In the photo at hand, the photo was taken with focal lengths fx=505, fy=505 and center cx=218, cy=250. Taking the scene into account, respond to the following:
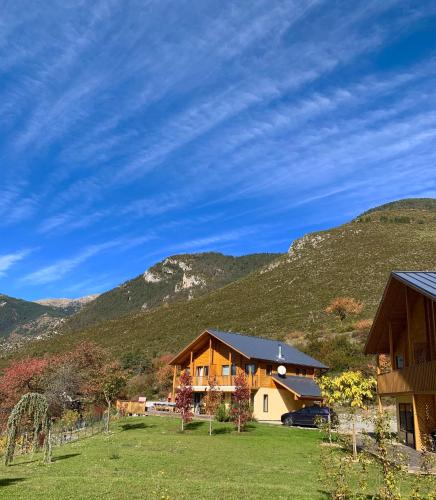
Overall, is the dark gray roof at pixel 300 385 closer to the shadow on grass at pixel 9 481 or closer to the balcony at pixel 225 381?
the balcony at pixel 225 381

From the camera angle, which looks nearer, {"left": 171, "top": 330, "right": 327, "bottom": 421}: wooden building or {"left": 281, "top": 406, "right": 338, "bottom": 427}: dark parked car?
{"left": 281, "top": 406, "right": 338, "bottom": 427}: dark parked car

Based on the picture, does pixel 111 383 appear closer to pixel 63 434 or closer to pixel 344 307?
pixel 63 434

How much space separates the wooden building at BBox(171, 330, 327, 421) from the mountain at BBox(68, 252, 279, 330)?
102 m

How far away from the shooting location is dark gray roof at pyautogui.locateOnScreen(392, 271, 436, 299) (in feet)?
60.4

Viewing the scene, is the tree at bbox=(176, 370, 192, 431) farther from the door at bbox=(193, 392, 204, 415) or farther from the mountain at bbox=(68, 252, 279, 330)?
the mountain at bbox=(68, 252, 279, 330)

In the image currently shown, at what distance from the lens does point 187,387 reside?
32438 millimetres

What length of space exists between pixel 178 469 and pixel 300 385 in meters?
25.1

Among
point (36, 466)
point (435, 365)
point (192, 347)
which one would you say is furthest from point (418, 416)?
point (192, 347)

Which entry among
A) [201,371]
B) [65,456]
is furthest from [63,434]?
[201,371]

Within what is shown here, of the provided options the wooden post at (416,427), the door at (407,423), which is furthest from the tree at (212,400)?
the wooden post at (416,427)

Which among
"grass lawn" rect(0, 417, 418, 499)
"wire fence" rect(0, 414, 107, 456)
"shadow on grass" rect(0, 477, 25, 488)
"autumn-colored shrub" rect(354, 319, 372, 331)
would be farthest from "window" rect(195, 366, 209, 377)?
"shadow on grass" rect(0, 477, 25, 488)

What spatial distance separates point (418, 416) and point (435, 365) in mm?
3947

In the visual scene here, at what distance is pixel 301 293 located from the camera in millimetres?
78812

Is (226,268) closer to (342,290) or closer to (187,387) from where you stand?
(342,290)
